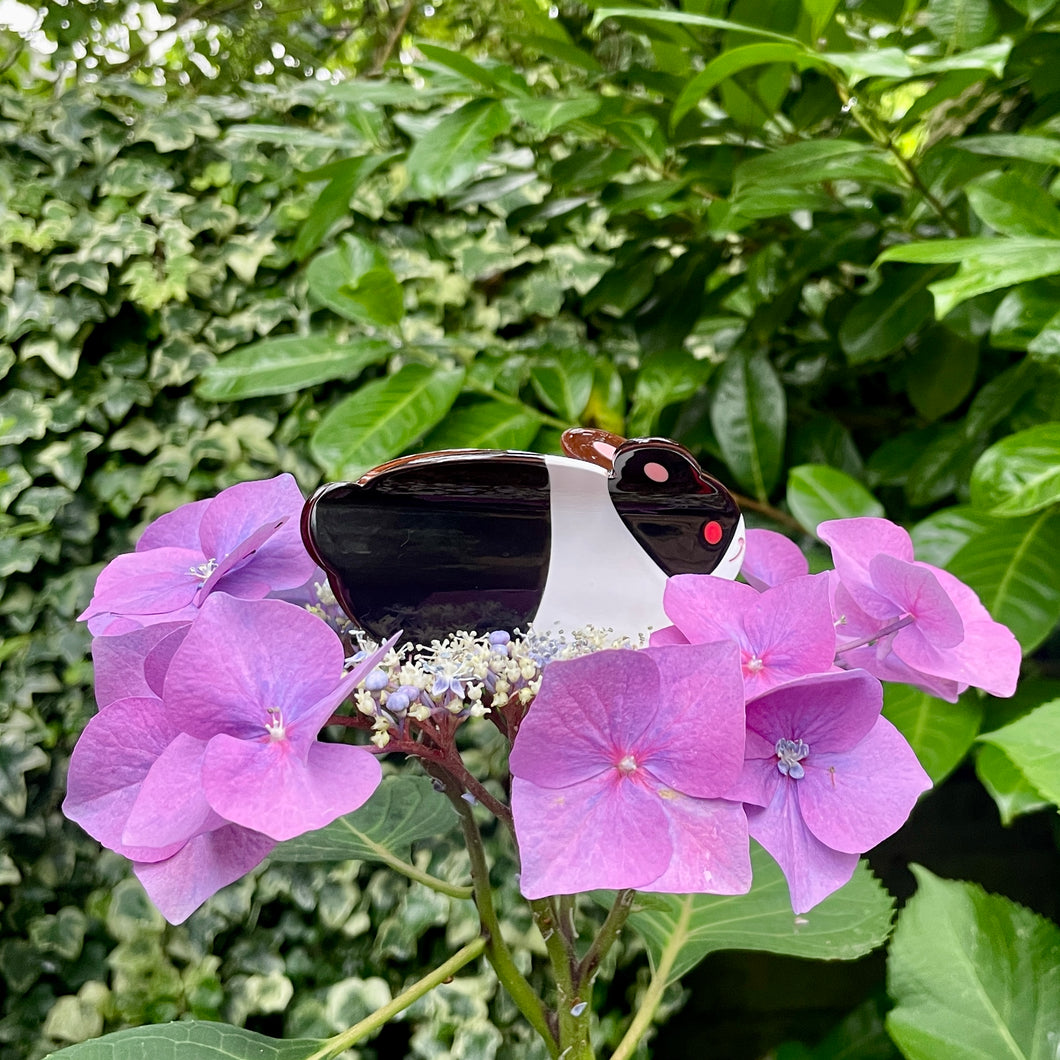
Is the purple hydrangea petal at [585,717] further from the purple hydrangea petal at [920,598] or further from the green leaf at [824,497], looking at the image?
the green leaf at [824,497]

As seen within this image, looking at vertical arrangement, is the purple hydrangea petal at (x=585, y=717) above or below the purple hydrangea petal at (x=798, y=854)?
above

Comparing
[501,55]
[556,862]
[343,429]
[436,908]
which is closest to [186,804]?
[556,862]

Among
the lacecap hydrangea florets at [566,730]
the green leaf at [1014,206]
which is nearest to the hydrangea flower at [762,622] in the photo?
the lacecap hydrangea florets at [566,730]

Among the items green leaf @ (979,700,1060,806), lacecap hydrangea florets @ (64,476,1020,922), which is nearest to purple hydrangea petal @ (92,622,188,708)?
lacecap hydrangea florets @ (64,476,1020,922)

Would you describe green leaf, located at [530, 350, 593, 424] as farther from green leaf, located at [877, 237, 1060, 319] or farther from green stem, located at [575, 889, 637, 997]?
green stem, located at [575, 889, 637, 997]

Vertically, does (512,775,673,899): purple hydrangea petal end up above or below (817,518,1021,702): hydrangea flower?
below
